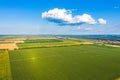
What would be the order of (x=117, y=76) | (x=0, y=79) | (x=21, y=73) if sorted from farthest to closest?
1. (x=21, y=73)
2. (x=117, y=76)
3. (x=0, y=79)

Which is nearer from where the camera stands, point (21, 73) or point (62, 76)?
point (62, 76)

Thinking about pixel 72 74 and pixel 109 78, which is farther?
pixel 72 74

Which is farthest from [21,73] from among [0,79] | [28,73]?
[0,79]

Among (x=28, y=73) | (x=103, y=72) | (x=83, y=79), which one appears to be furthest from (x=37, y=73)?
(x=103, y=72)

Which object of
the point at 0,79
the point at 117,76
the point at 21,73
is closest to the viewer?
the point at 0,79

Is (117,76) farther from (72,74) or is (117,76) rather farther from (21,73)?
(21,73)

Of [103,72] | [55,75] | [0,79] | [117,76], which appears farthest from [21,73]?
[117,76]

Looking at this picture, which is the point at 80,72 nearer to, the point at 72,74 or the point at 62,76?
the point at 72,74

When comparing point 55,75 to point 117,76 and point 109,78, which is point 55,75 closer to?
point 109,78
